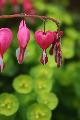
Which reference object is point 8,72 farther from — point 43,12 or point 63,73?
point 43,12

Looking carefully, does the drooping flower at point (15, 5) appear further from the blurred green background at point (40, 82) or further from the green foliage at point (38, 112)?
the green foliage at point (38, 112)

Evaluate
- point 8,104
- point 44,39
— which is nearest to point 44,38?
point 44,39

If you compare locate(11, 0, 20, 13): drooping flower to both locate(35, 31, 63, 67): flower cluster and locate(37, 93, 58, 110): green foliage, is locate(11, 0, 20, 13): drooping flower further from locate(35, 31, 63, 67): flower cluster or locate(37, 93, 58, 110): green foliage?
locate(35, 31, 63, 67): flower cluster

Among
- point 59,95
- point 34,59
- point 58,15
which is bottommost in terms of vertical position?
point 59,95

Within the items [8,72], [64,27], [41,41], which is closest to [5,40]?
[41,41]

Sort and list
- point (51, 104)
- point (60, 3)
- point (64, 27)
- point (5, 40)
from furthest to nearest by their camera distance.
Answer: point (60, 3), point (64, 27), point (51, 104), point (5, 40)

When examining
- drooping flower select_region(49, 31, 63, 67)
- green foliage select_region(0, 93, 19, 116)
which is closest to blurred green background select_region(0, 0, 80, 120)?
green foliage select_region(0, 93, 19, 116)

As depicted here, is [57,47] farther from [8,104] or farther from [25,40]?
[8,104]
